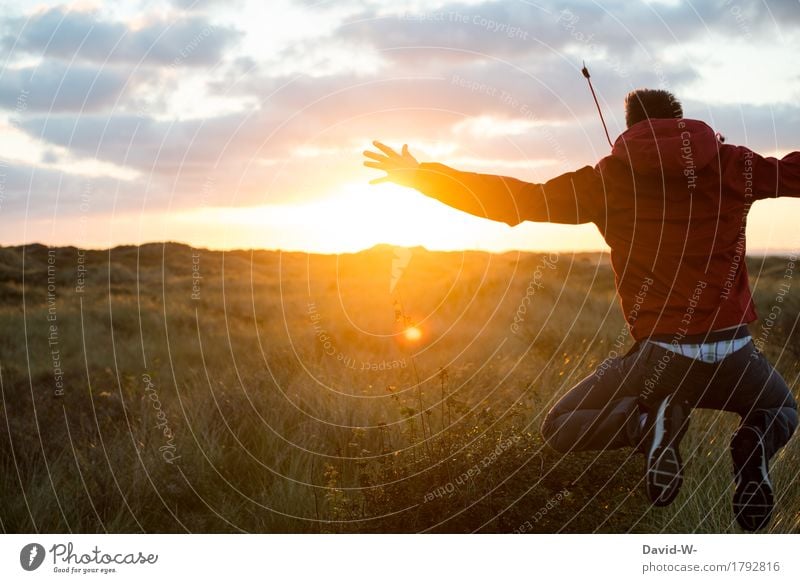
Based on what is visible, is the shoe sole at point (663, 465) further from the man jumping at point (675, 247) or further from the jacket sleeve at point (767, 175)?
the jacket sleeve at point (767, 175)

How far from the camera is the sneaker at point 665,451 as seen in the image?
12.9ft

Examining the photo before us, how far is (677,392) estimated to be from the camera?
4.07m

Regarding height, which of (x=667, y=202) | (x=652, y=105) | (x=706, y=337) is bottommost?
(x=706, y=337)

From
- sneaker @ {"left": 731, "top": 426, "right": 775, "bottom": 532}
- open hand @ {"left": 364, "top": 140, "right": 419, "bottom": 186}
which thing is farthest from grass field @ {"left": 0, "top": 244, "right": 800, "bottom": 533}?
open hand @ {"left": 364, "top": 140, "right": 419, "bottom": 186}

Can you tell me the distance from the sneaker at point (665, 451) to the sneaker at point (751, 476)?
1.03 ft

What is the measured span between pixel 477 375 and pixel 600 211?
2746mm

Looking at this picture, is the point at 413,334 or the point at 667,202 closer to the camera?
the point at 667,202

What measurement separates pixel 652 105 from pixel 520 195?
0.89 meters

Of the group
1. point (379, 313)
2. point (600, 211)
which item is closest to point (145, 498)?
point (600, 211)

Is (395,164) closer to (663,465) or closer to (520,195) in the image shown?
(520,195)
